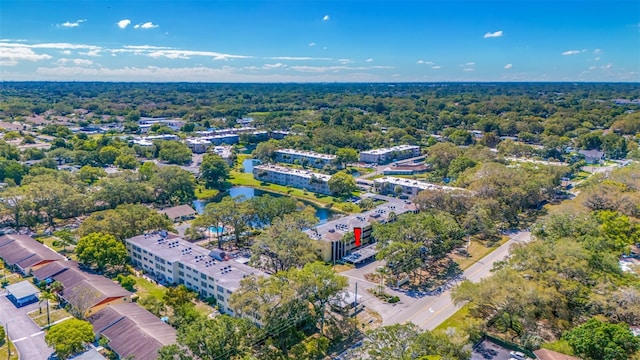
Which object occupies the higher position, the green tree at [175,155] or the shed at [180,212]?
the green tree at [175,155]

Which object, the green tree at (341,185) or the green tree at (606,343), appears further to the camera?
the green tree at (341,185)

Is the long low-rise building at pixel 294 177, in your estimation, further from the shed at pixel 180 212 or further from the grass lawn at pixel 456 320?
the grass lawn at pixel 456 320

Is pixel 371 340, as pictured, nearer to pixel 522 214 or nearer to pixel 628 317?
pixel 628 317

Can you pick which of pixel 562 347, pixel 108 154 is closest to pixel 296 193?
pixel 108 154

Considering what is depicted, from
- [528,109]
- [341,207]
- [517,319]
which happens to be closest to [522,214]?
[341,207]

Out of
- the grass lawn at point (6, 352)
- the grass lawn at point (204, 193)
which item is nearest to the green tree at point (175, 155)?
the grass lawn at point (204, 193)
